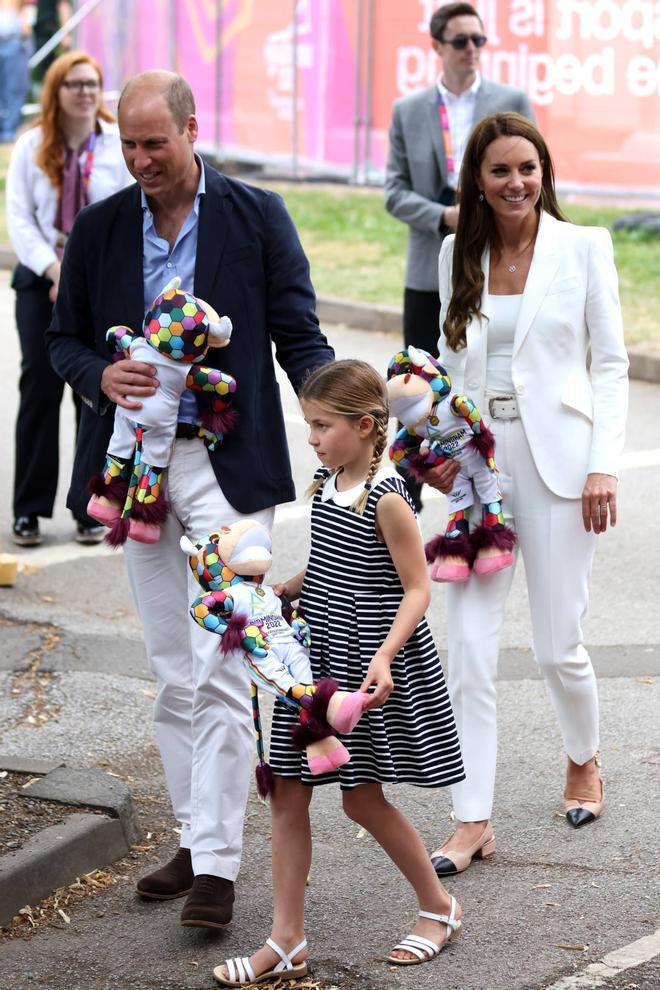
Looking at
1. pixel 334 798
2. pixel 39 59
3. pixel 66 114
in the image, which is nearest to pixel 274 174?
pixel 39 59

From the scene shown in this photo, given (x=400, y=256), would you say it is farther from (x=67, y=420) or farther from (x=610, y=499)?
(x=610, y=499)

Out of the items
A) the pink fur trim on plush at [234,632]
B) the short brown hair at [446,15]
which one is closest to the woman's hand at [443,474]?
the pink fur trim on plush at [234,632]

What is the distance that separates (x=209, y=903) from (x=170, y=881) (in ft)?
1.00

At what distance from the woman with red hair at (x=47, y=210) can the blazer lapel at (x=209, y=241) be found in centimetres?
348

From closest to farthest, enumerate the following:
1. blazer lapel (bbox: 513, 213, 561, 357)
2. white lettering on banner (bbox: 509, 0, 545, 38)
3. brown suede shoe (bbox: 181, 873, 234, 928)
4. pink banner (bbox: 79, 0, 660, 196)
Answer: brown suede shoe (bbox: 181, 873, 234, 928) → blazer lapel (bbox: 513, 213, 561, 357) → pink banner (bbox: 79, 0, 660, 196) → white lettering on banner (bbox: 509, 0, 545, 38)

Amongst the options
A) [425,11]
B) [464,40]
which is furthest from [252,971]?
[425,11]

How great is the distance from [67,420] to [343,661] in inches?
278

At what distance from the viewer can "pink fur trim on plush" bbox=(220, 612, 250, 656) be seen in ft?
12.4

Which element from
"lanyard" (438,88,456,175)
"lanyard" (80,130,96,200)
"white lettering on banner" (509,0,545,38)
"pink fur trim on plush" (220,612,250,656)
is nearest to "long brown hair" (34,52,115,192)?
"lanyard" (80,130,96,200)

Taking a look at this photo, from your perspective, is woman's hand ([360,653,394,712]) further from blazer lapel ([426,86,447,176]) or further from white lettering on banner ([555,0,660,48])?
white lettering on banner ([555,0,660,48])

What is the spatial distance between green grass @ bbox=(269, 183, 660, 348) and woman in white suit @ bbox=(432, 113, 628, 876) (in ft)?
24.6

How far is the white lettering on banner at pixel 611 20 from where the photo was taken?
16031 mm

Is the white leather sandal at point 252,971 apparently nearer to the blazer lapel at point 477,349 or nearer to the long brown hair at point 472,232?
the blazer lapel at point 477,349

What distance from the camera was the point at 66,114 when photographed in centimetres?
776
